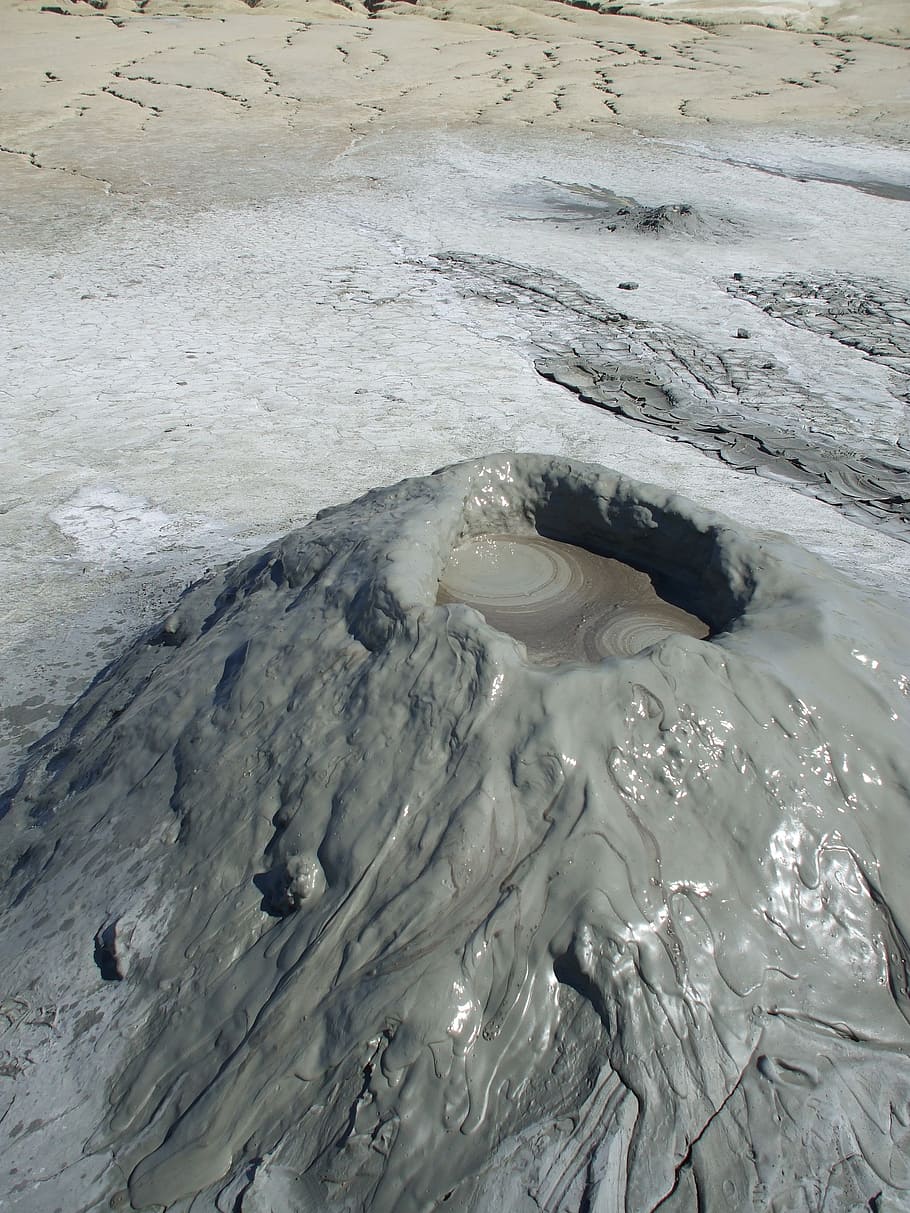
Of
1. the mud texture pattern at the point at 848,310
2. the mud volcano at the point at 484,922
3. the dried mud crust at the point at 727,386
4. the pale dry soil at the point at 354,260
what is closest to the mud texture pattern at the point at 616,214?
the pale dry soil at the point at 354,260

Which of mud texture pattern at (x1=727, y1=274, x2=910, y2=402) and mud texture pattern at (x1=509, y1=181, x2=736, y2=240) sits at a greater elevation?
mud texture pattern at (x1=727, y1=274, x2=910, y2=402)

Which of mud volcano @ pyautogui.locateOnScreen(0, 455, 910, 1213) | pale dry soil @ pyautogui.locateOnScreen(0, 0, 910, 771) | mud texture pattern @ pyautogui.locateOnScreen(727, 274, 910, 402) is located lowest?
pale dry soil @ pyautogui.locateOnScreen(0, 0, 910, 771)

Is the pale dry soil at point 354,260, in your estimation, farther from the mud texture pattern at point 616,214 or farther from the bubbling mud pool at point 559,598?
the bubbling mud pool at point 559,598

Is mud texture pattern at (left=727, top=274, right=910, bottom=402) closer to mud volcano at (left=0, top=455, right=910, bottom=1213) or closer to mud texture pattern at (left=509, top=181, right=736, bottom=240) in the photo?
mud texture pattern at (left=509, top=181, right=736, bottom=240)

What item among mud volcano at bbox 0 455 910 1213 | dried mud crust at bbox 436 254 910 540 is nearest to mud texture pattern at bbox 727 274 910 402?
dried mud crust at bbox 436 254 910 540

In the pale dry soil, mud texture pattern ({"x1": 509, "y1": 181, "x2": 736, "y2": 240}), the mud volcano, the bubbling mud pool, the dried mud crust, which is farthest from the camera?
mud texture pattern ({"x1": 509, "y1": 181, "x2": 736, "y2": 240})

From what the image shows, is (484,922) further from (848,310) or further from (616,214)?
(616,214)

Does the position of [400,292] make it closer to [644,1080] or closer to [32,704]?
[32,704]

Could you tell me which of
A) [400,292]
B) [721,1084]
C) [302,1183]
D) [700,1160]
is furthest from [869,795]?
[400,292]
